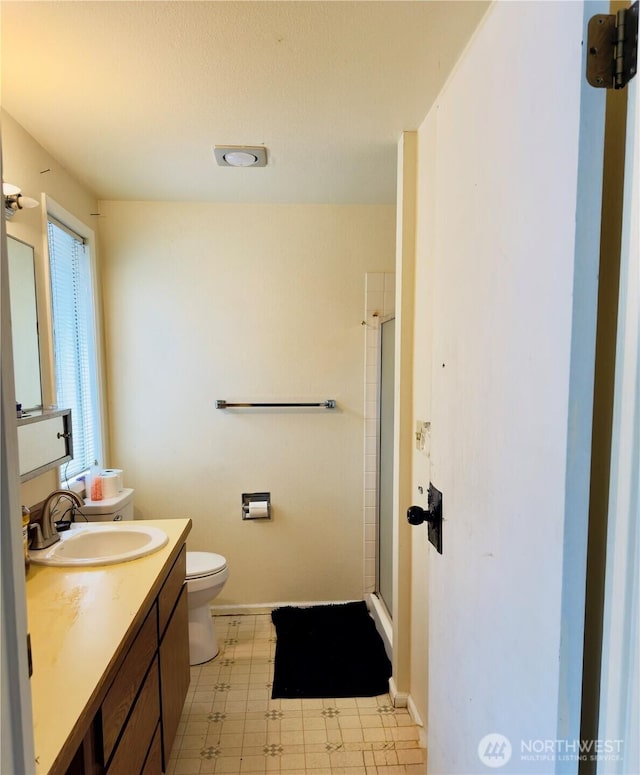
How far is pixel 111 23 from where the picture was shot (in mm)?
1182

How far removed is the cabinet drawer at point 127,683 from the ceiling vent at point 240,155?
5.89ft

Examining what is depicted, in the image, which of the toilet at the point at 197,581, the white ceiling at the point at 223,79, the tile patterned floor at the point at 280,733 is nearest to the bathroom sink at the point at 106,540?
the toilet at the point at 197,581

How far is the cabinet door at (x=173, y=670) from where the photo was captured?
4.69 ft

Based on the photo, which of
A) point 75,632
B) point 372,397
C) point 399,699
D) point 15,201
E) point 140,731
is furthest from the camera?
point 372,397

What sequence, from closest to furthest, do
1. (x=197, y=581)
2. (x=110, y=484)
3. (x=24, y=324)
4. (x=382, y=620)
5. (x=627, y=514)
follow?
(x=627, y=514), (x=24, y=324), (x=197, y=581), (x=110, y=484), (x=382, y=620)

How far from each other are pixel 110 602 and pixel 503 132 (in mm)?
1445

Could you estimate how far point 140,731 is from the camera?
1.18 m

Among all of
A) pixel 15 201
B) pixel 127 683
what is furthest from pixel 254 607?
pixel 15 201

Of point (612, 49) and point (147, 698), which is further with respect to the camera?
point (147, 698)

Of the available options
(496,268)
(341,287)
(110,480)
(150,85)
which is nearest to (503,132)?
(496,268)

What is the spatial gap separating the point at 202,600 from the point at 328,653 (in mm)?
710

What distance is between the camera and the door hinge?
521mm

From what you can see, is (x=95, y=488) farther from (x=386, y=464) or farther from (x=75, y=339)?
(x=386, y=464)

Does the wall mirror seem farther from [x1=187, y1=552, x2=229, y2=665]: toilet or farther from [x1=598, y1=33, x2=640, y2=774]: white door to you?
[x1=598, y1=33, x2=640, y2=774]: white door
